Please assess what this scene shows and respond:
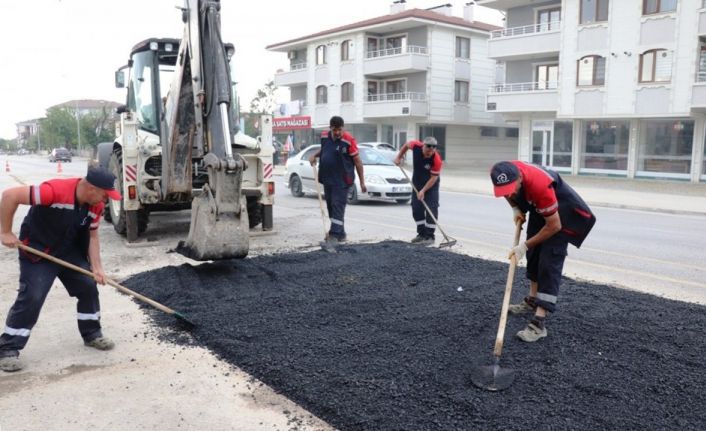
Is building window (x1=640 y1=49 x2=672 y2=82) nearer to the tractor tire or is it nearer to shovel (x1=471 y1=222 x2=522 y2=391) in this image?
the tractor tire

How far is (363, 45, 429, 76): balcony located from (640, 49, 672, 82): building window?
14065 millimetres

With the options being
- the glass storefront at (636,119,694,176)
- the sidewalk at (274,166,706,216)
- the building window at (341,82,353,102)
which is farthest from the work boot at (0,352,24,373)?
the building window at (341,82,353,102)

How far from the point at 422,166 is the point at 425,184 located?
0.28m

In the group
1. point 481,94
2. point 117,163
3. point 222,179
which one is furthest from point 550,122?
point 222,179

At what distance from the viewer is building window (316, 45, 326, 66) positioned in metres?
41.8

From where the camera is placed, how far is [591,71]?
2645cm

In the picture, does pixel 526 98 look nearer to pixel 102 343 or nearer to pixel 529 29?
pixel 529 29

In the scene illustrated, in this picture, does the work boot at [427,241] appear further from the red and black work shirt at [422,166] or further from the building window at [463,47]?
the building window at [463,47]

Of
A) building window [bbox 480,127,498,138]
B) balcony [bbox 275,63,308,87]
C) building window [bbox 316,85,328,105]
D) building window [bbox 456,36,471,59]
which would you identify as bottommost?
building window [bbox 480,127,498,138]

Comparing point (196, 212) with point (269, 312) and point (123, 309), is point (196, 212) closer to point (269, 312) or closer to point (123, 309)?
point (123, 309)

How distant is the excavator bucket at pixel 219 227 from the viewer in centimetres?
647

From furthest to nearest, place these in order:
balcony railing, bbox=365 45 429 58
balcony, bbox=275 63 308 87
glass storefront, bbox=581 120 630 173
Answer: balcony, bbox=275 63 308 87, balcony railing, bbox=365 45 429 58, glass storefront, bbox=581 120 630 173

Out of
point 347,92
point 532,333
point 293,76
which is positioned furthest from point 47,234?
point 293,76

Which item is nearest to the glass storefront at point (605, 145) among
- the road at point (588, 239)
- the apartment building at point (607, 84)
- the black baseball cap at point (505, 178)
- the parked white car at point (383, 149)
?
Result: the apartment building at point (607, 84)
